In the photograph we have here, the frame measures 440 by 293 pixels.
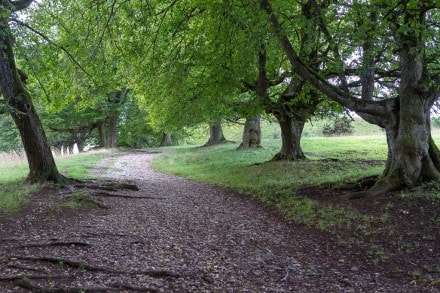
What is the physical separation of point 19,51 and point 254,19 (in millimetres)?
6075

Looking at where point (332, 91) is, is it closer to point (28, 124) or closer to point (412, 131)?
point (412, 131)

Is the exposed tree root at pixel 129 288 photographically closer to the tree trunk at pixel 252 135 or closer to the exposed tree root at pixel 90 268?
the exposed tree root at pixel 90 268

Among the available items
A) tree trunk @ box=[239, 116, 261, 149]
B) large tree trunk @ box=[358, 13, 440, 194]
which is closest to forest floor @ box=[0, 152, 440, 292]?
large tree trunk @ box=[358, 13, 440, 194]

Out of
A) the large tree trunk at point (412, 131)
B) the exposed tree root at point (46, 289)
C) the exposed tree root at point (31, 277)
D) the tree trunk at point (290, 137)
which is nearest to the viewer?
the exposed tree root at point (46, 289)

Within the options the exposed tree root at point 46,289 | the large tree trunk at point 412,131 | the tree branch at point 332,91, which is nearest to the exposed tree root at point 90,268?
the exposed tree root at point 46,289

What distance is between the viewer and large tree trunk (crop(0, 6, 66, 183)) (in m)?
10.2

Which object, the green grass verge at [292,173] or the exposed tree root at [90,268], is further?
the green grass verge at [292,173]

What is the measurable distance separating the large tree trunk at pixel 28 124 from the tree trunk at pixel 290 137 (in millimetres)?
10522

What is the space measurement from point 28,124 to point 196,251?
22.5 ft

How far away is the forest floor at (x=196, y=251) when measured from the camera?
5129mm

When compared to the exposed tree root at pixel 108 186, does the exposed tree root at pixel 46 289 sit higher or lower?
lower

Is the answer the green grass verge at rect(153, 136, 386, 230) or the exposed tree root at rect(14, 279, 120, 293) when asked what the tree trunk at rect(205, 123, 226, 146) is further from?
the exposed tree root at rect(14, 279, 120, 293)

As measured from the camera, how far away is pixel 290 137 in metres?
18.0

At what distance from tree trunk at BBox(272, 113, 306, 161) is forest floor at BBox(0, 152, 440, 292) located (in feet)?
27.1
